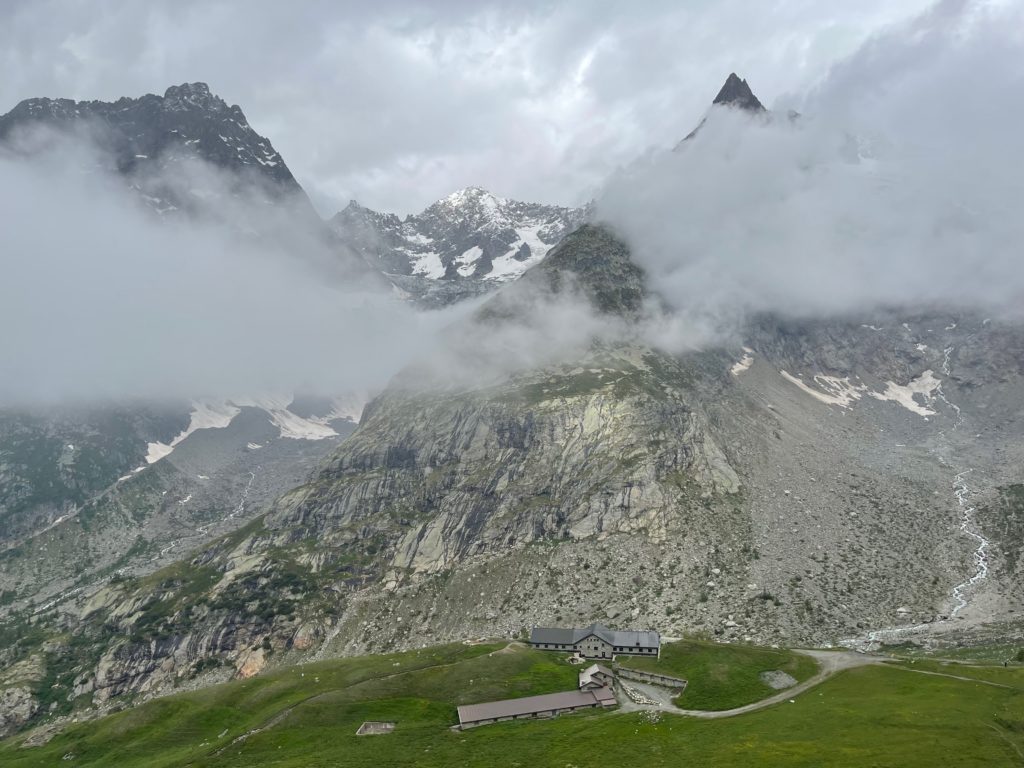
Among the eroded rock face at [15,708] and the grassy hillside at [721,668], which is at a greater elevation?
the grassy hillside at [721,668]

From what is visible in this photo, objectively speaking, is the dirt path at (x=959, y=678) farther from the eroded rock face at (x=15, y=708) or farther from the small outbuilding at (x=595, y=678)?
the eroded rock face at (x=15, y=708)

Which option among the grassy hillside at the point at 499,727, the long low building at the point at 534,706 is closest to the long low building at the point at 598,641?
the grassy hillside at the point at 499,727

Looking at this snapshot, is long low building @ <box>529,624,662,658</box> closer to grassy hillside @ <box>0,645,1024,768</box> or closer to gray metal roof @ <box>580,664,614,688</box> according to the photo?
grassy hillside @ <box>0,645,1024,768</box>

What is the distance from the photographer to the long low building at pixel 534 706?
116438 millimetres

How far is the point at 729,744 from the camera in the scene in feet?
306

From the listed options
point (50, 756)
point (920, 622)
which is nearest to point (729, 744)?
point (920, 622)

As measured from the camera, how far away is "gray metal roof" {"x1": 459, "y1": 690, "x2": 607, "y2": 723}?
4594 inches

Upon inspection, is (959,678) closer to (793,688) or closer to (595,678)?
(793,688)

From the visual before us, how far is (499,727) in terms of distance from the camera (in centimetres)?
11369

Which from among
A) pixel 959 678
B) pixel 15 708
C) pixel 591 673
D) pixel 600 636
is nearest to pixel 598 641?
pixel 600 636

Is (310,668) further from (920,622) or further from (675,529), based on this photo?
(920,622)

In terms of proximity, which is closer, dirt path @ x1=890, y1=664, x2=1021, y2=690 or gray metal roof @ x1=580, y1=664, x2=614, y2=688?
dirt path @ x1=890, y1=664, x2=1021, y2=690

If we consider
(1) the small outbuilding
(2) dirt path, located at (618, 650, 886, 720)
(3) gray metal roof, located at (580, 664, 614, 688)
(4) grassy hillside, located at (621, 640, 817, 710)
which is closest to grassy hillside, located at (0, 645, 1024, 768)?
(2) dirt path, located at (618, 650, 886, 720)

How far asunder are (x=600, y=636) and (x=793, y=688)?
40497 mm
